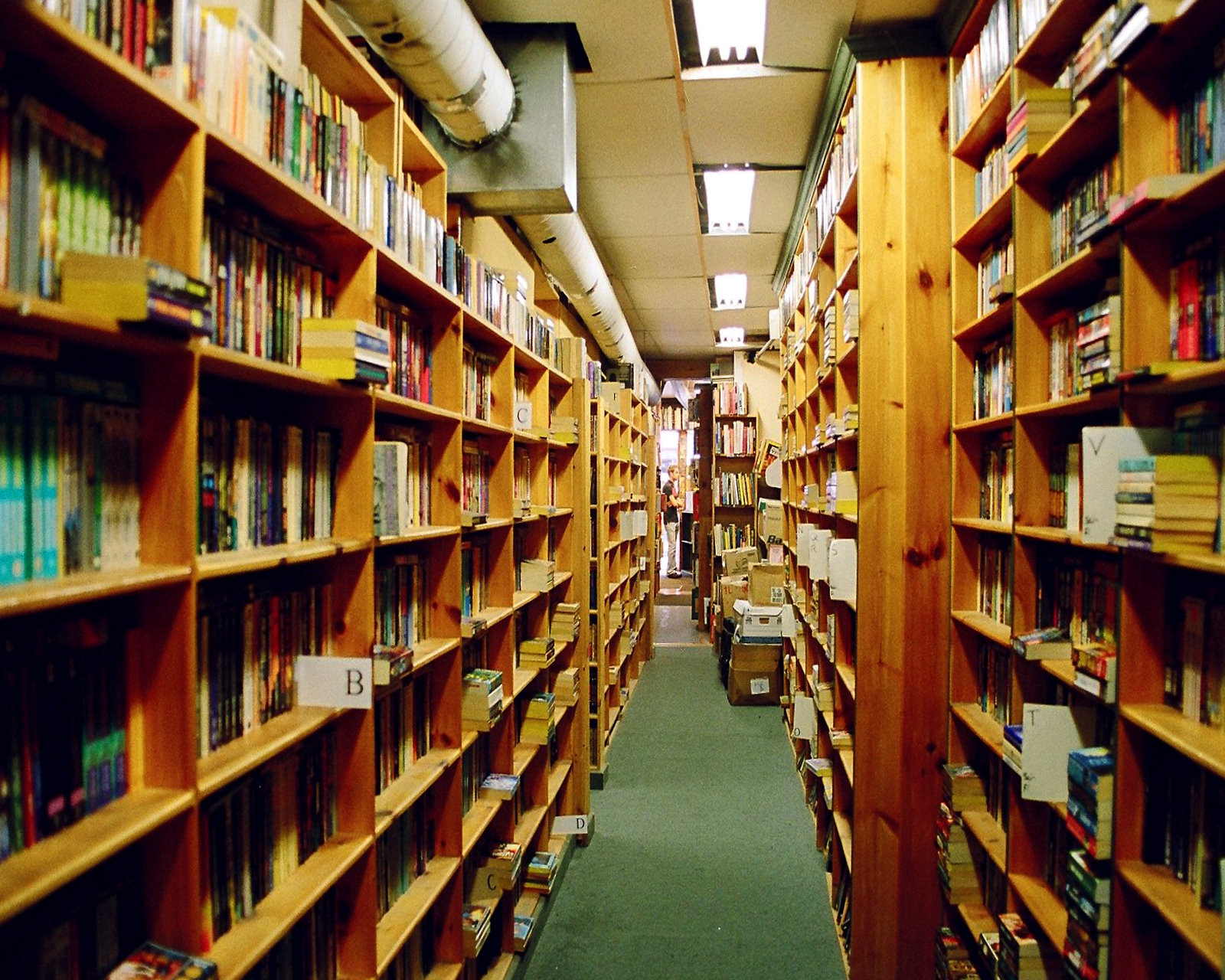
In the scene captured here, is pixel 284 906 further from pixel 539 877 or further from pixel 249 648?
pixel 539 877

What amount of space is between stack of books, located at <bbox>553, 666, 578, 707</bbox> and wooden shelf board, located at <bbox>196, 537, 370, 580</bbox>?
1.97m

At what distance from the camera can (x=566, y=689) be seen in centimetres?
331

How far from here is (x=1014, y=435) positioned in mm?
1716

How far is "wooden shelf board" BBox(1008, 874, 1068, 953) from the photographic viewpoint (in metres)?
1.48

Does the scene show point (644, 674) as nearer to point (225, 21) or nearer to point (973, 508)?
point (973, 508)

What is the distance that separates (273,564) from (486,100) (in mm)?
1704

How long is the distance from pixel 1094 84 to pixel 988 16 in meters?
0.81

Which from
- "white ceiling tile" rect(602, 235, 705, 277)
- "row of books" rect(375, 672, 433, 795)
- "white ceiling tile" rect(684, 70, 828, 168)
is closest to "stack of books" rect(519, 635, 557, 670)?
"row of books" rect(375, 672, 433, 795)

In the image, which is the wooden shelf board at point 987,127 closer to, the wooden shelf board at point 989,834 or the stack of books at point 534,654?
the wooden shelf board at point 989,834

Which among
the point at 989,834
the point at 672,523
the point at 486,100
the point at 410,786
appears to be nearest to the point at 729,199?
the point at 486,100

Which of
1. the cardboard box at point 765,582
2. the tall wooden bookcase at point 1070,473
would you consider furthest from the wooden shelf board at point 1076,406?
the cardboard box at point 765,582

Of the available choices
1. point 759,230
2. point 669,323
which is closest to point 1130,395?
point 759,230

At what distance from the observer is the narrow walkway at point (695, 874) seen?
2.66 meters

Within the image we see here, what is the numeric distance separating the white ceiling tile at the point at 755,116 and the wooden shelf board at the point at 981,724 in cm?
238
